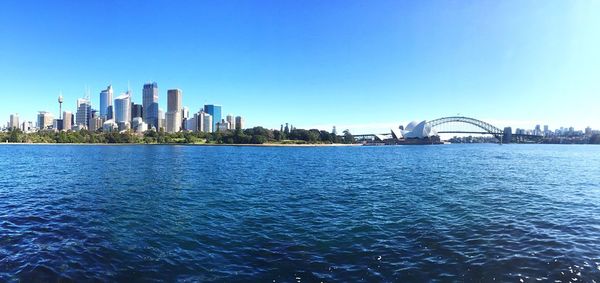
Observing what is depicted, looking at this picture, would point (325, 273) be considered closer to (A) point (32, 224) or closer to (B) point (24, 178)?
(A) point (32, 224)

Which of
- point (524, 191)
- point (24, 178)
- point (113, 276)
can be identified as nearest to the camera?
point (113, 276)

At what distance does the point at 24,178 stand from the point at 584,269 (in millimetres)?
48960

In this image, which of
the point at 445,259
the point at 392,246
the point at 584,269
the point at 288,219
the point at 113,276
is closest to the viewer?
the point at 113,276

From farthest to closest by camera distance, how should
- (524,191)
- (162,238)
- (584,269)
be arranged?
(524,191), (162,238), (584,269)

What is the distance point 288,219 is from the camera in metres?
20.0

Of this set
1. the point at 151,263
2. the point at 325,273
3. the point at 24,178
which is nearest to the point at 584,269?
the point at 325,273

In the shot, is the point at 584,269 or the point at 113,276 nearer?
the point at 113,276

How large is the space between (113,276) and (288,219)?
9.99m

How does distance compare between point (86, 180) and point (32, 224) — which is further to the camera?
point (86, 180)

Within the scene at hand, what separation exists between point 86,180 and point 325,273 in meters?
35.9

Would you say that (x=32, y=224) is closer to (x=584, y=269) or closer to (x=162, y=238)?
(x=162, y=238)

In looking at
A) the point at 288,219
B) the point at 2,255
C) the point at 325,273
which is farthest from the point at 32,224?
the point at 325,273

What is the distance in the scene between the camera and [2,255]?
13.4 m

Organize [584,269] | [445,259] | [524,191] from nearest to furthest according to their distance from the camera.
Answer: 1. [584,269]
2. [445,259]
3. [524,191]
